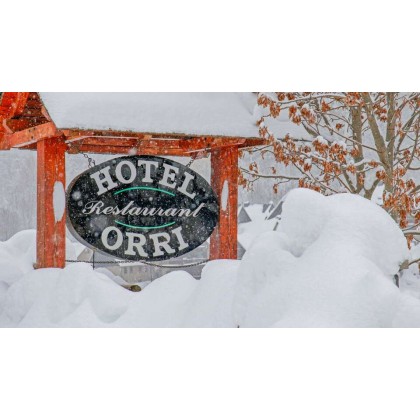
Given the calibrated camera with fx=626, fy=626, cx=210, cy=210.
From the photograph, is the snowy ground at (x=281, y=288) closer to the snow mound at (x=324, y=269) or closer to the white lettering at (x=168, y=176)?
the snow mound at (x=324, y=269)

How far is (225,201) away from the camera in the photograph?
6.04 m

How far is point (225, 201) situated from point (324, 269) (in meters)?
1.82

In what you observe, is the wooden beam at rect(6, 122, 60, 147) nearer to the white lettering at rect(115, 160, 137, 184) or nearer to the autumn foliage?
the white lettering at rect(115, 160, 137, 184)

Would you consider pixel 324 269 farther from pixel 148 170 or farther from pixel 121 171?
pixel 121 171

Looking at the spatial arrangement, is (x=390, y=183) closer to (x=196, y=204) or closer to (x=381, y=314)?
(x=196, y=204)

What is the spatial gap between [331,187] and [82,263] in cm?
303

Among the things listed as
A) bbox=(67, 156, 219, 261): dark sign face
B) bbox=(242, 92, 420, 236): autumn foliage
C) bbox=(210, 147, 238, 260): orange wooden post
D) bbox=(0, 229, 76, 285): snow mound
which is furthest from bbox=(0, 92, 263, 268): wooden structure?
bbox=(0, 229, 76, 285): snow mound

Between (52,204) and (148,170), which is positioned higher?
(148,170)

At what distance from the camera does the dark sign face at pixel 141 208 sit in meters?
5.66

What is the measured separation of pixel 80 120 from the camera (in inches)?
211

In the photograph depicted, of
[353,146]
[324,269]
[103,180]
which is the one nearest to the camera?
[324,269]

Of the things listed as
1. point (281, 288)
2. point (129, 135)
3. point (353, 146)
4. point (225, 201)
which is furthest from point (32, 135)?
point (353, 146)

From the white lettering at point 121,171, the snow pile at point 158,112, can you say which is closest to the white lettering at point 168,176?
the white lettering at point 121,171

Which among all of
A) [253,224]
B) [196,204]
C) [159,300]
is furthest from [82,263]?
[253,224]
